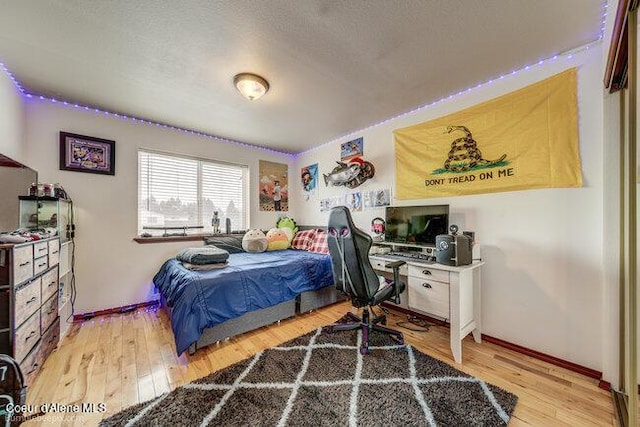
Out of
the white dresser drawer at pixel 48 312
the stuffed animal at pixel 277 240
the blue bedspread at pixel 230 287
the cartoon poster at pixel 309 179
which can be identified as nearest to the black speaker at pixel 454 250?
the blue bedspread at pixel 230 287

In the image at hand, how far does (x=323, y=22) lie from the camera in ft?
5.20

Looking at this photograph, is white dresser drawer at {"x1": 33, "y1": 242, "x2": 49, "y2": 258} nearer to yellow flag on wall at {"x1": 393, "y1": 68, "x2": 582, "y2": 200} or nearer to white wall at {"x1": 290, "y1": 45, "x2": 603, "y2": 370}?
yellow flag on wall at {"x1": 393, "y1": 68, "x2": 582, "y2": 200}

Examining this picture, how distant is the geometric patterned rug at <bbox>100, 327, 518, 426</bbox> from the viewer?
1.38 meters

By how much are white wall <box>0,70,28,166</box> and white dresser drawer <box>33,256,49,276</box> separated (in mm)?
965

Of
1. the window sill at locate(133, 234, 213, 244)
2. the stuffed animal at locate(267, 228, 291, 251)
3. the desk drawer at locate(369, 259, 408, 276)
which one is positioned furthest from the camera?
the stuffed animal at locate(267, 228, 291, 251)

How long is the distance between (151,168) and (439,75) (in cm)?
366

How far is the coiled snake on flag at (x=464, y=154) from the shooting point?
2348mm

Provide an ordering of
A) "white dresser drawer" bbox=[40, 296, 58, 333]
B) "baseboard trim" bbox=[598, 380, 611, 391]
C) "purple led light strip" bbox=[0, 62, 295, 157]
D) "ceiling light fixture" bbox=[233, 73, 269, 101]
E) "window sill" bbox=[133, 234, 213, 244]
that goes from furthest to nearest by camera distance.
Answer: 1. "window sill" bbox=[133, 234, 213, 244]
2. "purple led light strip" bbox=[0, 62, 295, 157]
3. "ceiling light fixture" bbox=[233, 73, 269, 101]
4. "white dresser drawer" bbox=[40, 296, 58, 333]
5. "baseboard trim" bbox=[598, 380, 611, 391]

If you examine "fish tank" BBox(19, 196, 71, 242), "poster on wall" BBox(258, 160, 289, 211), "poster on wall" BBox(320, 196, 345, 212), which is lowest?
"fish tank" BBox(19, 196, 71, 242)

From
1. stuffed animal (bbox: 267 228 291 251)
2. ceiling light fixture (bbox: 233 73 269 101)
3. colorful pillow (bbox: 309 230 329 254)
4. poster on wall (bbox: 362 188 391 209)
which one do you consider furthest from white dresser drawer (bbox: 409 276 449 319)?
ceiling light fixture (bbox: 233 73 269 101)

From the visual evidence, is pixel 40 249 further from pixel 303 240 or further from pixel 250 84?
pixel 303 240

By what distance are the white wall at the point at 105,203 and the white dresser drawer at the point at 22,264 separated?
1.33 metres

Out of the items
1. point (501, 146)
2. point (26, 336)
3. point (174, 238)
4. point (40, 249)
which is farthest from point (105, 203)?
point (501, 146)

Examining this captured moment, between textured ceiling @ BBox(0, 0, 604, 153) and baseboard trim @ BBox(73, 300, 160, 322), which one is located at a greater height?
textured ceiling @ BBox(0, 0, 604, 153)
